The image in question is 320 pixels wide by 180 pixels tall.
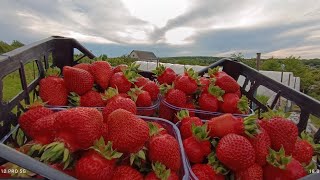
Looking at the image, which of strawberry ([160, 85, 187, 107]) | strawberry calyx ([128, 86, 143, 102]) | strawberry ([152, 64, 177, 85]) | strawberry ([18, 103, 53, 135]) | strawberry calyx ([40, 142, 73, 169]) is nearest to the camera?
strawberry calyx ([40, 142, 73, 169])

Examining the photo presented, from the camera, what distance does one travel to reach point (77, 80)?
131 cm

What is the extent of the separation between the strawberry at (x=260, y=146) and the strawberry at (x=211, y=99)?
1.35 ft

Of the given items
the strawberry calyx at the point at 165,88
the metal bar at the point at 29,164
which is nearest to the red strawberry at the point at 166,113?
the strawberry calyx at the point at 165,88

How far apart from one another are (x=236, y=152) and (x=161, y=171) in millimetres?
234

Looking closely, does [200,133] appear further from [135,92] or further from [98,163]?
[135,92]

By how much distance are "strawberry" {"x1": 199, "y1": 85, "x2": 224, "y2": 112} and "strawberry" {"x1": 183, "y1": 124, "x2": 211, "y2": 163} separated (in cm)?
43

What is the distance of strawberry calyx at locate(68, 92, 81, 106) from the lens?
130 centimetres

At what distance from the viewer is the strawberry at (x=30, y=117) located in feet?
3.37

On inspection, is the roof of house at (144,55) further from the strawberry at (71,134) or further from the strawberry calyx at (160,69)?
the strawberry at (71,134)

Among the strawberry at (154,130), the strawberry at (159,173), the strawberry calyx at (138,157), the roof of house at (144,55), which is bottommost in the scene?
the roof of house at (144,55)

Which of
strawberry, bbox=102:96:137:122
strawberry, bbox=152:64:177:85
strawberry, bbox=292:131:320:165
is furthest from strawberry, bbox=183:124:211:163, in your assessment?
strawberry, bbox=152:64:177:85

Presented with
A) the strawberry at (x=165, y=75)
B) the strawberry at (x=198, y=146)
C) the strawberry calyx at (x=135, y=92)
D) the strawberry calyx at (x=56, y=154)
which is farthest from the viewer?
the strawberry at (x=165, y=75)

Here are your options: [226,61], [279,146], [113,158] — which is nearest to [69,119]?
[113,158]

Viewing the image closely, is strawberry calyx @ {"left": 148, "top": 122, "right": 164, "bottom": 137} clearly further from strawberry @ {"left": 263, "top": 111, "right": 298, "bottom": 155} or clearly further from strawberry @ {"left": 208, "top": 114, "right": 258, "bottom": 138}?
strawberry @ {"left": 263, "top": 111, "right": 298, "bottom": 155}
